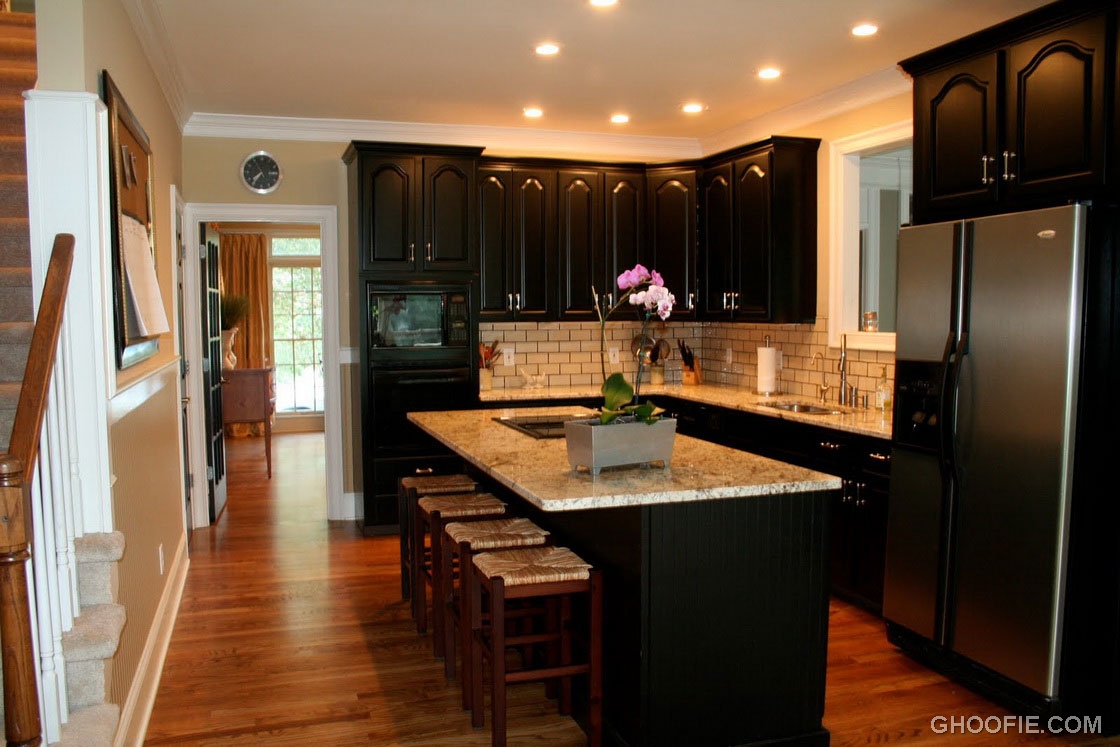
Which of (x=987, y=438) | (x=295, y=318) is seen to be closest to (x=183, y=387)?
(x=987, y=438)

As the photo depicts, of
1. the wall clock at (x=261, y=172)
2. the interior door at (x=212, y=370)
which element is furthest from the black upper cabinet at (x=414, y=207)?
the interior door at (x=212, y=370)

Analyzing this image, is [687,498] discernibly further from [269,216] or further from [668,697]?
[269,216]

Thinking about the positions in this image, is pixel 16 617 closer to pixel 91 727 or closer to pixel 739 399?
pixel 91 727

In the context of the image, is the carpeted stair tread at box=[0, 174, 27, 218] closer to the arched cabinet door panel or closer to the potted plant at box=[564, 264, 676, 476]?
the potted plant at box=[564, 264, 676, 476]

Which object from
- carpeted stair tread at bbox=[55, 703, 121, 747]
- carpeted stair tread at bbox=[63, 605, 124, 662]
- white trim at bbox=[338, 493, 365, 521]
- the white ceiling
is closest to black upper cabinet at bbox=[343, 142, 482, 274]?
the white ceiling

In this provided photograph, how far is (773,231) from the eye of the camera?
5418mm

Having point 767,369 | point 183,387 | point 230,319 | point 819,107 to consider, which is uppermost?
point 819,107

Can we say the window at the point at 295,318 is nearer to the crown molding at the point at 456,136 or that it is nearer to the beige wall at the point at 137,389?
the crown molding at the point at 456,136

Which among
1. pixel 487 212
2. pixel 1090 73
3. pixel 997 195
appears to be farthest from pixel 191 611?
pixel 1090 73

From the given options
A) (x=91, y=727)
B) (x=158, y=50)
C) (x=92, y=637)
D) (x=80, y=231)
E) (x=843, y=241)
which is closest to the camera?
(x=91, y=727)

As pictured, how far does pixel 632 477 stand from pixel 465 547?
688mm

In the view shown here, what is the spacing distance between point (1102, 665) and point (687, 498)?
168 cm

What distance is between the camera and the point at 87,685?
2271mm

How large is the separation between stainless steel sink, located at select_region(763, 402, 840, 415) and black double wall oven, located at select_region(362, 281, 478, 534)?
1.92m
